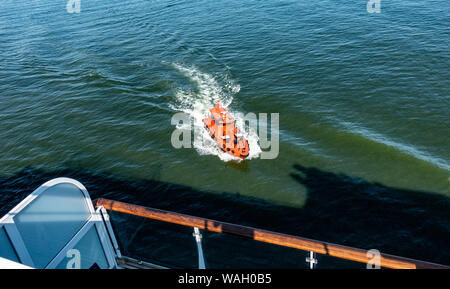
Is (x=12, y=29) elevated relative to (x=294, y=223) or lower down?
elevated

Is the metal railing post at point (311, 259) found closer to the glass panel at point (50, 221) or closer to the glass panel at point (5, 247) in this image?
the glass panel at point (50, 221)

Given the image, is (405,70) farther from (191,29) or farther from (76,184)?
(76,184)

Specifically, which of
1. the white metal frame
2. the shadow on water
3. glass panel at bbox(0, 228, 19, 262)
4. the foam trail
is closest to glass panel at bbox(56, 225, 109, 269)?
the white metal frame

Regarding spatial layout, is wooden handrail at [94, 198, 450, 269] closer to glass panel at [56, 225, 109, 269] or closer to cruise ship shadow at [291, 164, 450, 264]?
glass panel at [56, 225, 109, 269]

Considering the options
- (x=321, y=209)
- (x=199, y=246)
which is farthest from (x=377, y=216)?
(x=199, y=246)

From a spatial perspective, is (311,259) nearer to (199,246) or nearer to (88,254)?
(199,246)

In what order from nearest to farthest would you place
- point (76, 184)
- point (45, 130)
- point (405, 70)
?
1. point (76, 184)
2. point (45, 130)
3. point (405, 70)

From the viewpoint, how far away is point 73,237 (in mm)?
6980

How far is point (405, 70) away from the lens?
3934 centimetres

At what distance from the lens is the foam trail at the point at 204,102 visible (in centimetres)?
3117

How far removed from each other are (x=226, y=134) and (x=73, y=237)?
23955 millimetres

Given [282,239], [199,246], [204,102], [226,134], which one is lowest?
[226,134]

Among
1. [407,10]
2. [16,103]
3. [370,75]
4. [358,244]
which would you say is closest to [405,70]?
[370,75]

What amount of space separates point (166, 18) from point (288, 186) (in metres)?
47.1
